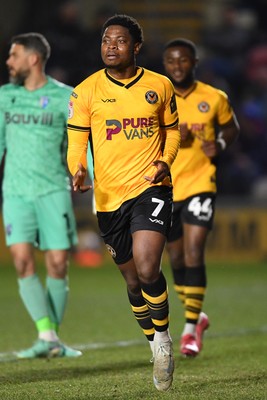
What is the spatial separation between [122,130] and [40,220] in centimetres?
214

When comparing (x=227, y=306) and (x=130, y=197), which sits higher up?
(x=130, y=197)

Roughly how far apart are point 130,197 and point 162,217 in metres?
0.25

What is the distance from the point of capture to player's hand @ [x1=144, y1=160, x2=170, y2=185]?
713 centimetres

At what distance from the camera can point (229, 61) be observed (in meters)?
20.6

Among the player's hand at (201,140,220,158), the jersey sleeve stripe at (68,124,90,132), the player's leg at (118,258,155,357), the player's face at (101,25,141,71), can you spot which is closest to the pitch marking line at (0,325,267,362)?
the player's leg at (118,258,155,357)

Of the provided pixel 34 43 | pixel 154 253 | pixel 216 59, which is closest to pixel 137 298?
pixel 154 253

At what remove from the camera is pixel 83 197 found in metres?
17.7

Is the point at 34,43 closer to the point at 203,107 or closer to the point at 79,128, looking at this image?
the point at 203,107

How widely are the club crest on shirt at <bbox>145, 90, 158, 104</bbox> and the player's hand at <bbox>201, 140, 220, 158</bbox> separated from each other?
1.99m

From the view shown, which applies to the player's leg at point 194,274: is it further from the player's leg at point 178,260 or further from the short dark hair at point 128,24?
the short dark hair at point 128,24

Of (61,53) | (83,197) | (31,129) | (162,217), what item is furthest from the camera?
(61,53)

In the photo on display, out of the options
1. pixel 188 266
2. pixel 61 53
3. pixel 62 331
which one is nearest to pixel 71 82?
pixel 61 53

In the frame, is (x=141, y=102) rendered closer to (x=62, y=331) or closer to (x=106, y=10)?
(x=62, y=331)

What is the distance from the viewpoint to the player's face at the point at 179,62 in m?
9.37
